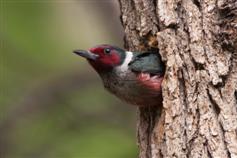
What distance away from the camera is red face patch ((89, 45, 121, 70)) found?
4.18 m

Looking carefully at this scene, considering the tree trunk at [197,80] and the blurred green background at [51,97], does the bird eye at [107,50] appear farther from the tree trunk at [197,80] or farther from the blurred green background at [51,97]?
the blurred green background at [51,97]

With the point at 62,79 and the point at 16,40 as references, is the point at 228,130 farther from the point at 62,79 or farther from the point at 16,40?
the point at 16,40

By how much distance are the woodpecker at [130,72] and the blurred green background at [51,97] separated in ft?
5.99

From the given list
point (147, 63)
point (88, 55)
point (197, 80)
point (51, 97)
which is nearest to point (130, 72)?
point (147, 63)

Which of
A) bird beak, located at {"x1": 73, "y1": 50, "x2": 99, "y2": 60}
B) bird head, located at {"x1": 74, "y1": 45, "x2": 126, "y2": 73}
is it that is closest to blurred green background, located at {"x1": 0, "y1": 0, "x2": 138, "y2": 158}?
bird head, located at {"x1": 74, "y1": 45, "x2": 126, "y2": 73}

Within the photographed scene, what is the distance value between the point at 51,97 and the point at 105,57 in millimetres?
2841

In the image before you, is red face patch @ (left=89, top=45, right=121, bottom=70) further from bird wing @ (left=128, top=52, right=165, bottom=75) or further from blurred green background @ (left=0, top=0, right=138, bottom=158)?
blurred green background @ (left=0, top=0, right=138, bottom=158)

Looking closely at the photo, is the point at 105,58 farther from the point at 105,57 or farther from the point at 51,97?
the point at 51,97

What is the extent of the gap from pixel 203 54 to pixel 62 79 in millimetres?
3804

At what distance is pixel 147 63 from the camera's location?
397 cm

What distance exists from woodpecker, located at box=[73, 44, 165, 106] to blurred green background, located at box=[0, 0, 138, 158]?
1827mm

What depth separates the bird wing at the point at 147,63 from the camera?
3926 mm

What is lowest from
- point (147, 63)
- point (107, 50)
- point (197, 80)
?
point (197, 80)

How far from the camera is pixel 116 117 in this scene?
7.15 metres
